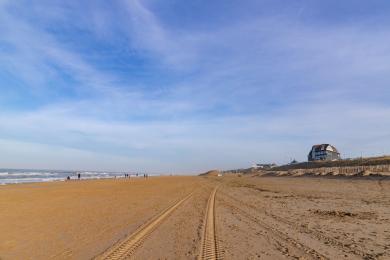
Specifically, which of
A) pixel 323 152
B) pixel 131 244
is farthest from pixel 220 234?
pixel 323 152

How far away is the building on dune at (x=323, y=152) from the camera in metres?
118

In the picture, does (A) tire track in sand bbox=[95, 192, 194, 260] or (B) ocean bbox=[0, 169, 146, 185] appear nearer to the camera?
(A) tire track in sand bbox=[95, 192, 194, 260]

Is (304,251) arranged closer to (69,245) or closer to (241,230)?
(241,230)

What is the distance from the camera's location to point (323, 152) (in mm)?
119062

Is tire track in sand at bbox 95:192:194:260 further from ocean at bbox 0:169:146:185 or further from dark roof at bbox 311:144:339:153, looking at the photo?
dark roof at bbox 311:144:339:153

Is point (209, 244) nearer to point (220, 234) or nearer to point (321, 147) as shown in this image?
point (220, 234)

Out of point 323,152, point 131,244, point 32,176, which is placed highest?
point 323,152

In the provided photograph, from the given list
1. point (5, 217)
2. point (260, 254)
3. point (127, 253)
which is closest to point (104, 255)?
point (127, 253)

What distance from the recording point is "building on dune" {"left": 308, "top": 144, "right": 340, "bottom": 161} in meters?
118

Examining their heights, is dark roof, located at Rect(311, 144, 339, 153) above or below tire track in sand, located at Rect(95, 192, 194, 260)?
above

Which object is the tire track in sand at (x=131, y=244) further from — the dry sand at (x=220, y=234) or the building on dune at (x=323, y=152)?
the building on dune at (x=323, y=152)

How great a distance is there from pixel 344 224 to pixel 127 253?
7.30 m

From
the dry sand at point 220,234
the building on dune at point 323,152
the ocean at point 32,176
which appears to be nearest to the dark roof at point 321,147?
the building on dune at point 323,152

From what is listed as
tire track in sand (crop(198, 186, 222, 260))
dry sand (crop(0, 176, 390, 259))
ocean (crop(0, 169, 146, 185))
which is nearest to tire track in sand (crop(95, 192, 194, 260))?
dry sand (crop(0, 176, 390, 259))
